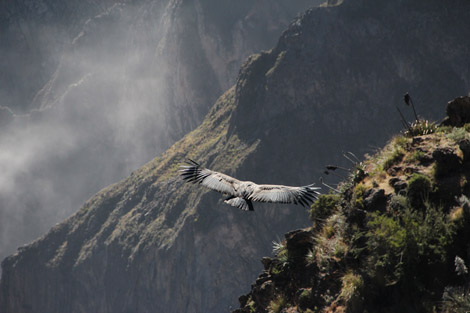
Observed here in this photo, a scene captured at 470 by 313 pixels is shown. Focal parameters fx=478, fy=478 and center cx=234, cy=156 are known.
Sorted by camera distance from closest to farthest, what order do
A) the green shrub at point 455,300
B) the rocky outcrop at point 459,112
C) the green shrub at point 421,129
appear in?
the green shrub at point 455,300 → the rocky outcrop at point 459,112 → the green shrub at point 421,129

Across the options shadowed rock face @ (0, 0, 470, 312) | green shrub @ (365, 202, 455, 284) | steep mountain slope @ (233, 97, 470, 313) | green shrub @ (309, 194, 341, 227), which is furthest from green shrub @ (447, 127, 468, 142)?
shadowed rock face @ (0, 0, 470, 312)

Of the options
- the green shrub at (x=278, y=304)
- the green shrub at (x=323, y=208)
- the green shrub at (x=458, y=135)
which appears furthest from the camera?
the green shrub at (x=323, y=208)

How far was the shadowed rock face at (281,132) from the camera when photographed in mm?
133125

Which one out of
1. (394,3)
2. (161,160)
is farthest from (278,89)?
(161,160)

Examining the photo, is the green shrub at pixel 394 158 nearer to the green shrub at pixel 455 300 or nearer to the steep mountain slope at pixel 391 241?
the steep mountain slope at pixel 391 241

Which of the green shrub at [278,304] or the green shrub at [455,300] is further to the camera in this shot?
the green shrub at [278,304]

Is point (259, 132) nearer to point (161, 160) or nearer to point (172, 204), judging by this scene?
point (172, 204)

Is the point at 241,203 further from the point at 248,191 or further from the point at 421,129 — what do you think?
the point at 421,129

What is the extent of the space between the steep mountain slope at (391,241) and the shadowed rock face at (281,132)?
113 meters

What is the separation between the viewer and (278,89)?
148750 mm

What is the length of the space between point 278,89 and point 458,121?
13377cm

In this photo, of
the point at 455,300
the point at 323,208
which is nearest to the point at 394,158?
the point at 323,208

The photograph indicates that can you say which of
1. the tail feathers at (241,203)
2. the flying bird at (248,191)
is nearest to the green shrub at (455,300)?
the flying bird at (248,191)

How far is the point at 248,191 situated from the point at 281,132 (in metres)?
129
